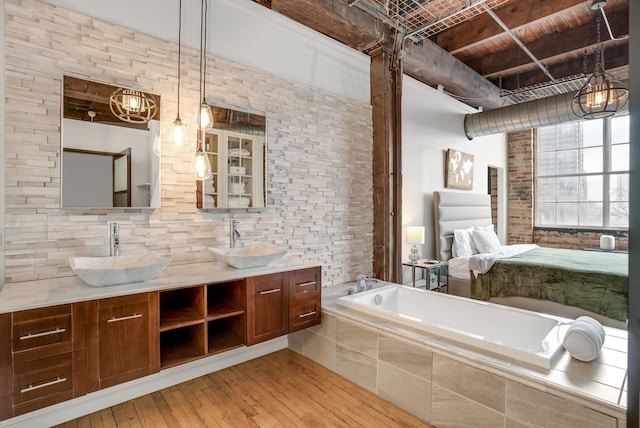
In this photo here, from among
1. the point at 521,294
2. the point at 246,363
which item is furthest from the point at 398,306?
the point at 521,294

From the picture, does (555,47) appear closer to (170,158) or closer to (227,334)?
(170,158)

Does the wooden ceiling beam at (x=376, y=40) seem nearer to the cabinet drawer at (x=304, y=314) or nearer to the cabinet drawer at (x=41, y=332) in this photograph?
the cabinet drawer at (x=304, y=314)

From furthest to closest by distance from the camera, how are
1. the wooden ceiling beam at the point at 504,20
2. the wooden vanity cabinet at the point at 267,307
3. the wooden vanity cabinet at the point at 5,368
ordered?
the wooden ceiling beam at the point at 504,20 → the wooden vanity cabinet at the point at 267,307 → the wooden vanity cabinet at the point at 5,368

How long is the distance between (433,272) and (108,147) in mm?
3804

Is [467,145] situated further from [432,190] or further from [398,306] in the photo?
[398,306]

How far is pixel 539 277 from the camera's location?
146 inches

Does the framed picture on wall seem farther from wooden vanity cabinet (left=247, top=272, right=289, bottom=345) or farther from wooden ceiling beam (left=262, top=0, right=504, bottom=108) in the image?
wooden vanity cabinet (left=247, top=272, right=289, bottom=345)

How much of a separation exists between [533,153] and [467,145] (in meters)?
1.91

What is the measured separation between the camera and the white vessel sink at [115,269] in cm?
176

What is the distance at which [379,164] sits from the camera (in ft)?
12.6

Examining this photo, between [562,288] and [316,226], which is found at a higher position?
[316,226]

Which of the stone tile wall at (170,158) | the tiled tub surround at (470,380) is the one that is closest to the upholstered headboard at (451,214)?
the stone tile wall at (170,158)

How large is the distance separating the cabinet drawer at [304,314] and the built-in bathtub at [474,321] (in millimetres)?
213

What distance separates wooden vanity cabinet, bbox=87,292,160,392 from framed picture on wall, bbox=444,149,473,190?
4.49m
